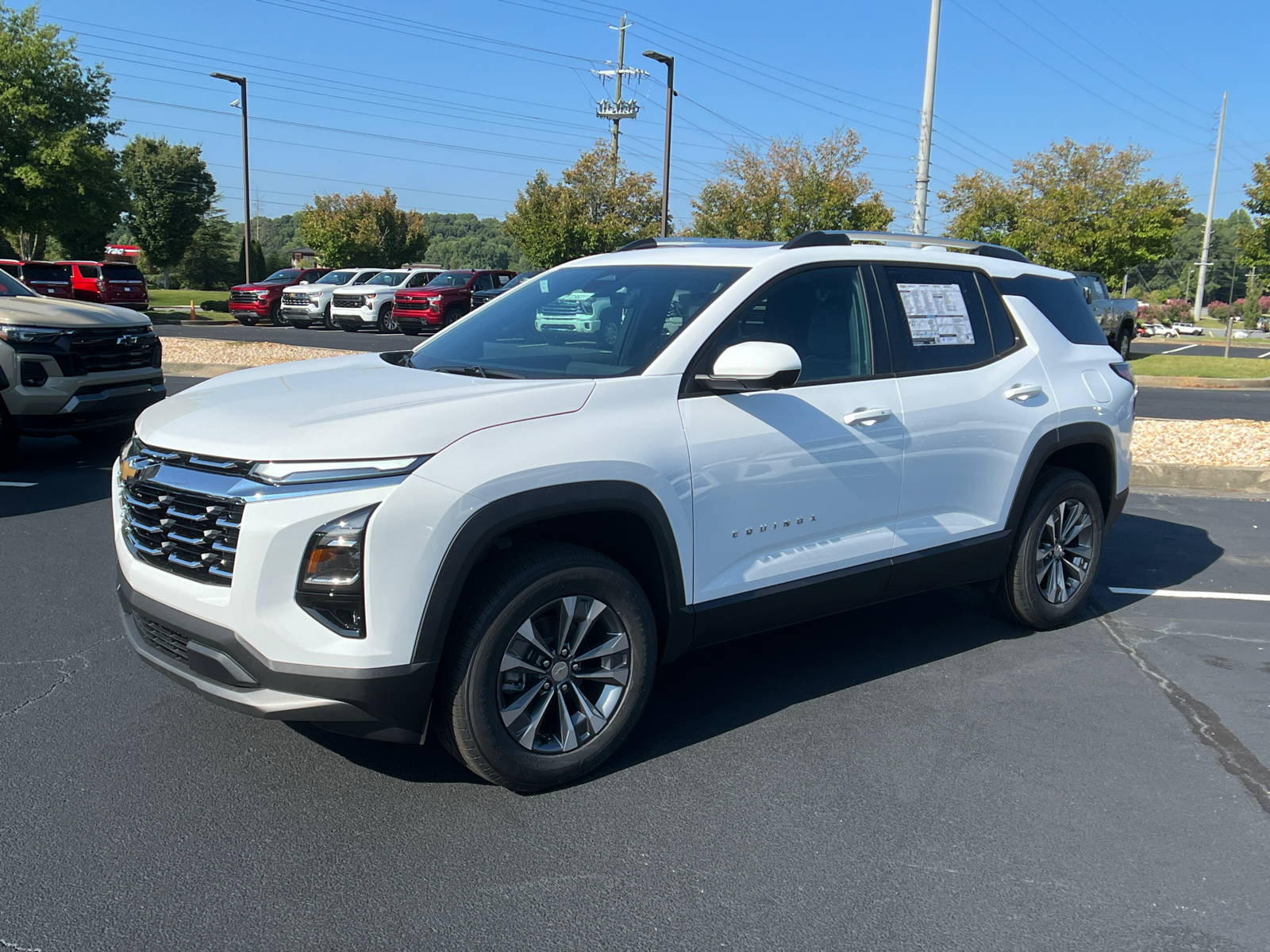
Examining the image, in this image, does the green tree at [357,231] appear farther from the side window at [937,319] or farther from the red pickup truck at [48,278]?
the side window at [937,319]

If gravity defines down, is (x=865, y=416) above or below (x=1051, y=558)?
above

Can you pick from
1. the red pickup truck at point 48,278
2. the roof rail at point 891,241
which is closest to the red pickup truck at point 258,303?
the red pickup truck at point 48,278

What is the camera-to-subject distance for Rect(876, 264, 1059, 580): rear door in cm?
436

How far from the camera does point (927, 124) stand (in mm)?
18109

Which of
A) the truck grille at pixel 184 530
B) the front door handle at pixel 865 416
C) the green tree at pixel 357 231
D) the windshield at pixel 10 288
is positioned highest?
the green tree at pixel 357 231

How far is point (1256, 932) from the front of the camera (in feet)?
9.02

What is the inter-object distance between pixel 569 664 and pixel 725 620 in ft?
2.19

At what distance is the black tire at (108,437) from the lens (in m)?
9.59

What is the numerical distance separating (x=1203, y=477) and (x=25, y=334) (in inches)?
383

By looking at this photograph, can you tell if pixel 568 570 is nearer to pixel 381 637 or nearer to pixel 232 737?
pixel 381 637

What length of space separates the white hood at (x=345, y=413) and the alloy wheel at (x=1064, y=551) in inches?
109

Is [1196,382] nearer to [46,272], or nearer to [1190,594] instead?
[1190,594]

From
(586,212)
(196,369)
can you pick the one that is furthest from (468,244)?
(196,369)

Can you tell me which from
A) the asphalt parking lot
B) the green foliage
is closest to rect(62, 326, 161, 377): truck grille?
the asphalt parking lot
